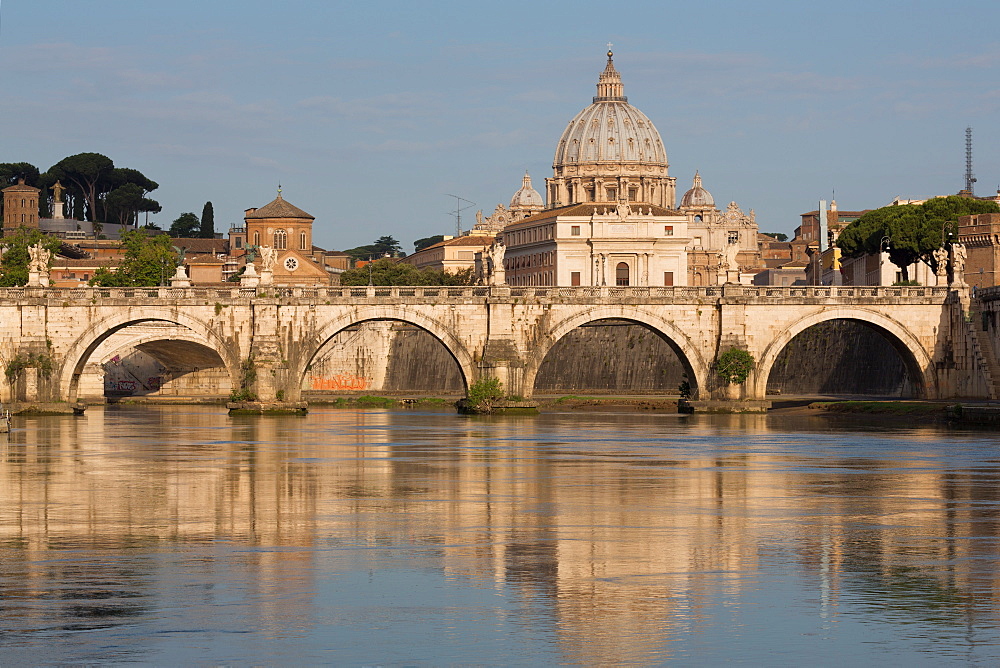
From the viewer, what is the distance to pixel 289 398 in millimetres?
84125

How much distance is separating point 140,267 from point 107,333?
39.7m

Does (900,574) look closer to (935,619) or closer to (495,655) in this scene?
(935,619)

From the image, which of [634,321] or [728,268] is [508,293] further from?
[728,268]

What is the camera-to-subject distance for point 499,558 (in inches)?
1048

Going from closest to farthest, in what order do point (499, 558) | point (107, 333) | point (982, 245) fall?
point (499, 558) < point (107, 333) < point (982, 245)

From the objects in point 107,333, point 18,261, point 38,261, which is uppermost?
point 18,261

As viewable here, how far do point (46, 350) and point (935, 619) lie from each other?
70.1 m

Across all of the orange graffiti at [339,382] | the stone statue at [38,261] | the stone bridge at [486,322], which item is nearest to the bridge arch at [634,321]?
the stone bridge at [486,322]

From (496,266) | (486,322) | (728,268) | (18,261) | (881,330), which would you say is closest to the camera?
(486,322)

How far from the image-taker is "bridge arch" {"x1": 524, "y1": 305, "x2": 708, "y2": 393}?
84250 millimetres

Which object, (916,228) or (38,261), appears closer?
(38,261)

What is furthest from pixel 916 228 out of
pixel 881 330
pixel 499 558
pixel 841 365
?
pixel 499 558

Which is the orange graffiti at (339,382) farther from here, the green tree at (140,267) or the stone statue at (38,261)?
the stone statue at (38,261)

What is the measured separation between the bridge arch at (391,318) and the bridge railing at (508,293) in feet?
2.41
